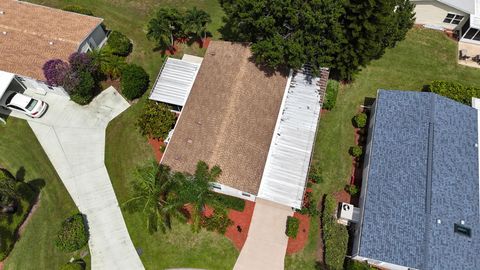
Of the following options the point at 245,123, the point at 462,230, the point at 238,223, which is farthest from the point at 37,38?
the point at 462,230

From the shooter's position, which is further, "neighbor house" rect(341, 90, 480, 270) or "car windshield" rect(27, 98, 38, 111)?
"car windshield" rect(27, 98, 38, 111)

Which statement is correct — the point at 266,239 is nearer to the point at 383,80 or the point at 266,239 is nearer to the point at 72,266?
the point at 72,266

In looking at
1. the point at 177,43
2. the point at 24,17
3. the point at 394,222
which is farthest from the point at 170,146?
the point at 24,17

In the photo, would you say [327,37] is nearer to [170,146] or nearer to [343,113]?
[343,113]

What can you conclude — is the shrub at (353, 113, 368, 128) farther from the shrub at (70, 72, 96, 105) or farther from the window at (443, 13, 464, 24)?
the shrub at (70, 72, 96, 105)

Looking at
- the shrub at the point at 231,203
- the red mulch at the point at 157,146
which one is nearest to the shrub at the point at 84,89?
the red mulch at the point at 157,146

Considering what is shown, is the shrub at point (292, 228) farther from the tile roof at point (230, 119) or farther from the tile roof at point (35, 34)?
the tile roof at point (35, 34)

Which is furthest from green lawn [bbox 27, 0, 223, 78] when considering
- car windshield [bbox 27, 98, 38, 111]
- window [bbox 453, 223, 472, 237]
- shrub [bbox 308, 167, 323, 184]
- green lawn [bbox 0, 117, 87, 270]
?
window [bbox 453, 223, 472, 237]
